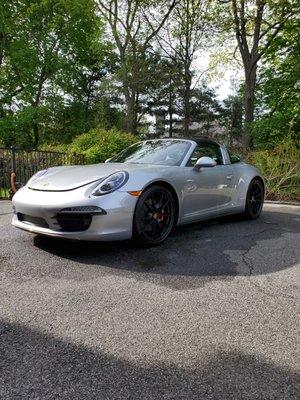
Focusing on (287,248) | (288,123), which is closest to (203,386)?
(287,248)

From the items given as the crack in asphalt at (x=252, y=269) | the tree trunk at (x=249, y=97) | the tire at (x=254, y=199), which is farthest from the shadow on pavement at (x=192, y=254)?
the tree trunk at (x=249, y=97)

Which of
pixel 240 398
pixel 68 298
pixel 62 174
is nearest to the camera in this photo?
pixel 240 398

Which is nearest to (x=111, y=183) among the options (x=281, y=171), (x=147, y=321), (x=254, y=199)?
(x=147, y=321)

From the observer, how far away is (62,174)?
13.9 ft

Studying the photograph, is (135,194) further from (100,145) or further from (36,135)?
(36,135)

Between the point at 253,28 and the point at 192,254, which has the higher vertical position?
the point at 253,28

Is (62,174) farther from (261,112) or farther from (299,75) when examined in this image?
(261,112)

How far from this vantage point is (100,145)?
1156cm

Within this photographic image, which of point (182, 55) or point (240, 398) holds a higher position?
point (182, 55)

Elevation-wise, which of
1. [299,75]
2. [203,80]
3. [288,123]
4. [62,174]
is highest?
[203,80]

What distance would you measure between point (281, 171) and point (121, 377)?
8.82 meters

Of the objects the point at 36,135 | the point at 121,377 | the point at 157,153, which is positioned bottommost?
the point at 121,377

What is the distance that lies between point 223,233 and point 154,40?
2243cm

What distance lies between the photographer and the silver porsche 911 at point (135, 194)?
3615 mm
